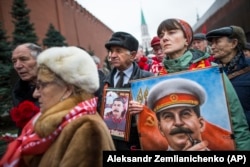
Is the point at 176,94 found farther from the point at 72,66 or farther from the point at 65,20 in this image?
the point at 65,20

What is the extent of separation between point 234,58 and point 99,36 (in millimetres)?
54646

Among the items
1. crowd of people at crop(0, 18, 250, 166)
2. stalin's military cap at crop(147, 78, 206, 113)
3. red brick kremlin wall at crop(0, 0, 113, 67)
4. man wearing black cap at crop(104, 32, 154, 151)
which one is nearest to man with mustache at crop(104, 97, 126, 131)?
crowd of people at crop(0, 18, 250, 166)

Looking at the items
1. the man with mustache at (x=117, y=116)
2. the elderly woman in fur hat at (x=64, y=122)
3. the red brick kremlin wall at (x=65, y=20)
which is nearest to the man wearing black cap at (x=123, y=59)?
the man with mustache at (x=117, y=116)

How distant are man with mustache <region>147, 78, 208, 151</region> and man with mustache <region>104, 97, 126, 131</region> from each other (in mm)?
543

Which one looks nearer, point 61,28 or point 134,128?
point 134,128

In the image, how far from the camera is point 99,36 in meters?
56.1

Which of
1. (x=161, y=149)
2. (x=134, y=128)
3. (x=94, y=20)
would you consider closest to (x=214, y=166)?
(x=161, y=149)

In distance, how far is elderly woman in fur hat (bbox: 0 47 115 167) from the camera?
160cm

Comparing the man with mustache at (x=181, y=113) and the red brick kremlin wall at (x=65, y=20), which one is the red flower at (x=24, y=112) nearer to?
the man with mustache at (x=181, y=113)

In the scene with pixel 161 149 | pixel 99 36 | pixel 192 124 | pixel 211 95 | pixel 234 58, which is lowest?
pixel 161 149

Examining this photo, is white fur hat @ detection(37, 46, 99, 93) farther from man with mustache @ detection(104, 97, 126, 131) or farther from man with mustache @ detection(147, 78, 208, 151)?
man with mustache @ detection(104, 97, 126, 131)

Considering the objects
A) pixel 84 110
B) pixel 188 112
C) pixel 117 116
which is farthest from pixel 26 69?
pixel 188 112

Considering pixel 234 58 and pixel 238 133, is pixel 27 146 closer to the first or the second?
pixel 238 133

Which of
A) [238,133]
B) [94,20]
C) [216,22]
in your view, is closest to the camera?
[238,133]
